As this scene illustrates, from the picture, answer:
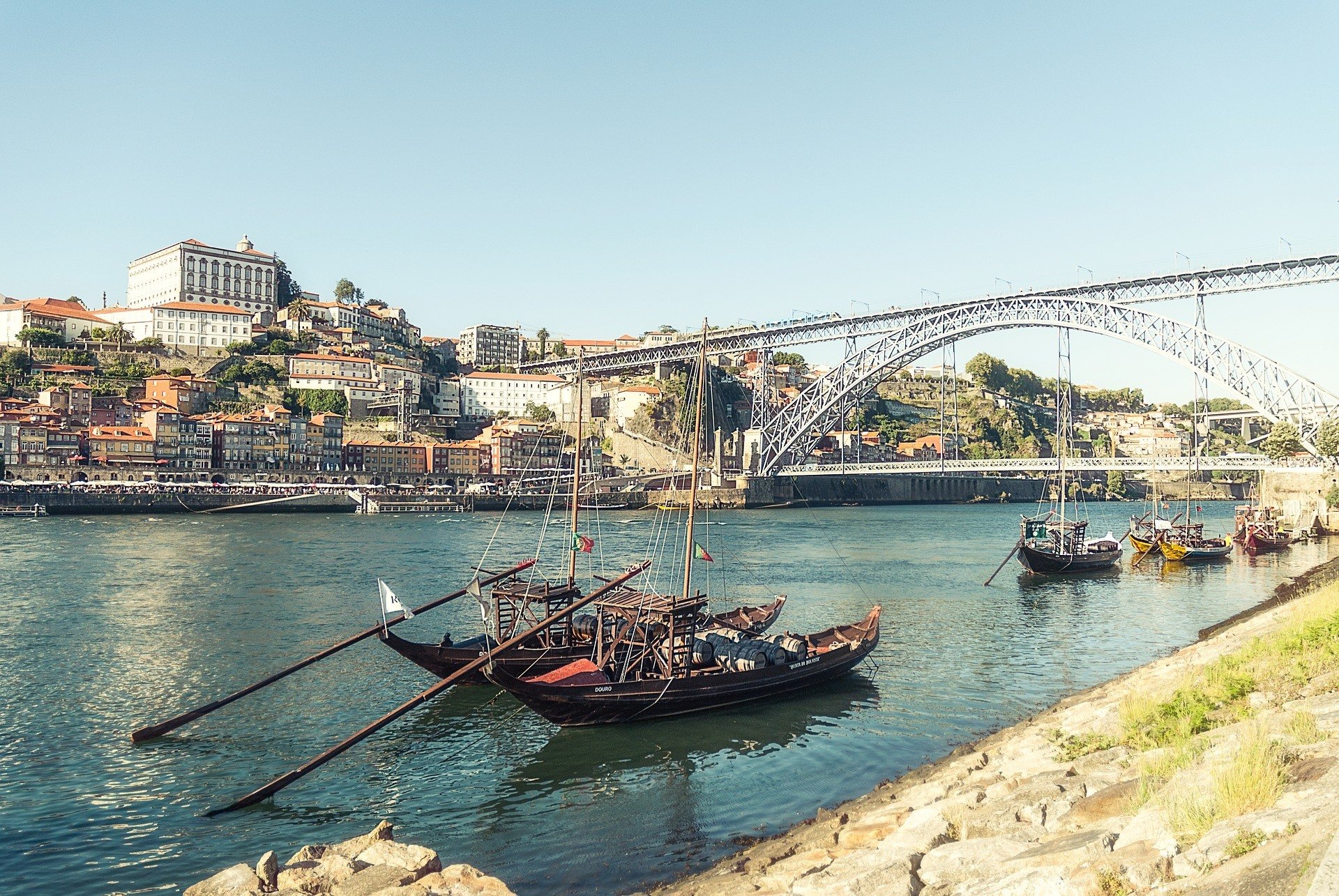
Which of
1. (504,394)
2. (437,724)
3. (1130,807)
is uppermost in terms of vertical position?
(504,394)

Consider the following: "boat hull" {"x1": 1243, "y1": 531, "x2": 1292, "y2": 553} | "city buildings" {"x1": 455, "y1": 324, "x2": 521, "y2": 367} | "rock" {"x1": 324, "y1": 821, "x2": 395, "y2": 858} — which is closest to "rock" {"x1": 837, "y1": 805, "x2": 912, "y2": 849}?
"rock" {"x1": 324, "y1": 821, "x2": 395, "y2": 858}

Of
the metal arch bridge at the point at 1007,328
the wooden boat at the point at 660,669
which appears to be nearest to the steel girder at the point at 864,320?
the metal arch bridge at the point at 1007,328

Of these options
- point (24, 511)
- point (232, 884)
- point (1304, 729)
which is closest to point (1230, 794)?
point (1304, 729)

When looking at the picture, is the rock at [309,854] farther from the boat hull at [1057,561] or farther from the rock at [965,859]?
the boat hull at [1057,561]

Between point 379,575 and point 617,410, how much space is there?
233 ft

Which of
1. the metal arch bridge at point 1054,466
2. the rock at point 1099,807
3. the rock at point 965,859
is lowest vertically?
the rock at point 965,859

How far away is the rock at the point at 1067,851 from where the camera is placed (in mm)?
6152

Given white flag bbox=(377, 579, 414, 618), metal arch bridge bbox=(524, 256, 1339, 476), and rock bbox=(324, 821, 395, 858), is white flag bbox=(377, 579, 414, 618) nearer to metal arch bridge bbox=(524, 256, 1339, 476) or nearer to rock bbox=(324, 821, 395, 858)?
rock bbox=(324, 821, 395, 858)

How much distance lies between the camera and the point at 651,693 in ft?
52.0

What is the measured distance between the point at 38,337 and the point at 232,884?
105136 mm

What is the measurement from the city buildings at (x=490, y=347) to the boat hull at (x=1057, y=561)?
10101cm

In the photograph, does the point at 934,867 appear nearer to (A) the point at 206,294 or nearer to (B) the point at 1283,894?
(B) the point at 1283,894

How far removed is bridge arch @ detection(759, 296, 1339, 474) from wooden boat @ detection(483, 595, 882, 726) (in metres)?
44.8

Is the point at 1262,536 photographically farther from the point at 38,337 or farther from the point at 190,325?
the point at 38,337
